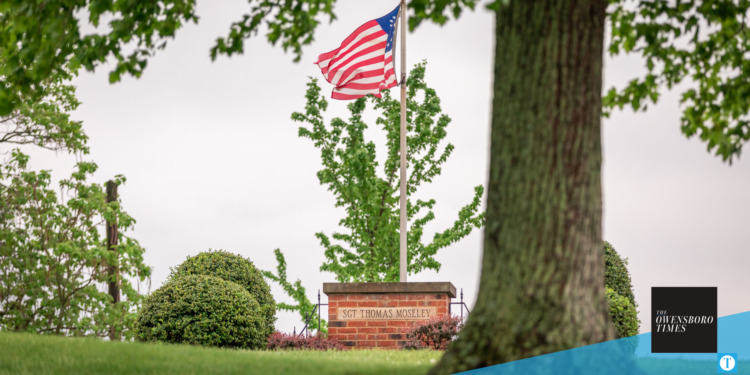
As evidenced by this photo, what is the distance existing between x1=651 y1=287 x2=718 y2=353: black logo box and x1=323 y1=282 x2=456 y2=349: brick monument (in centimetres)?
495

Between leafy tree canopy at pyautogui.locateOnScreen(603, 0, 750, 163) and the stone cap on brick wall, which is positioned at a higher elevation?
leafy tree canopy at pyautogui.locateOnScreen(603, 0, 750, 163)

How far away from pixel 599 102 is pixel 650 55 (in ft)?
11.1

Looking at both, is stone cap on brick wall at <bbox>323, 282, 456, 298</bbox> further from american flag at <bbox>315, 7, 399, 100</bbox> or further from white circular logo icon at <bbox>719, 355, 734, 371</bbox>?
white circular logo icon at <bbox>719, 355, 734, 371</bbox>

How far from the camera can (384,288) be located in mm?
12391

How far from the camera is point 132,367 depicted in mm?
7027

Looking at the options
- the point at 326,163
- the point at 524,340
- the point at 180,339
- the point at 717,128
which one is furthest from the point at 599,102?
the point at 326,163

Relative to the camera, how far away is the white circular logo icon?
8.25m

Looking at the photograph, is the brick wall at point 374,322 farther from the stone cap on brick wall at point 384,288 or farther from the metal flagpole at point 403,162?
the metal flagpole at point 403,162

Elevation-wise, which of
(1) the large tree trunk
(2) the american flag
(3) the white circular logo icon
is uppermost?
(2) the american flag

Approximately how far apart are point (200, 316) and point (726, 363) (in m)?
8.49

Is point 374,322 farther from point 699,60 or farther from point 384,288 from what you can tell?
→ point 699,60

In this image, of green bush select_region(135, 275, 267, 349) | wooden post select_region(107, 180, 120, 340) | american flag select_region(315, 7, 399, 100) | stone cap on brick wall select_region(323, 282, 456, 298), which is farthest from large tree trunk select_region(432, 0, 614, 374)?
wooden post select_region(107, 180, 120, 340)

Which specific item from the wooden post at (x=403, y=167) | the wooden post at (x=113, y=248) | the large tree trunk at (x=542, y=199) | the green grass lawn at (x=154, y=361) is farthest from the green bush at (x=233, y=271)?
the large tree trunk at (x=542, y=199)

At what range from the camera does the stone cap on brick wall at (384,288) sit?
12391 mm
